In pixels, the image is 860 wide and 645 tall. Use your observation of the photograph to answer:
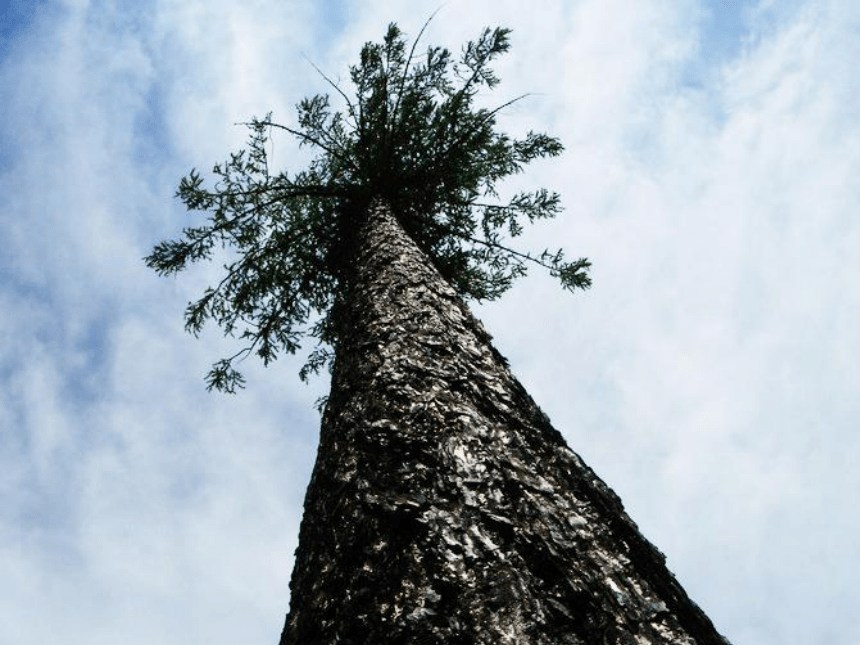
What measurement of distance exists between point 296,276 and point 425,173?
198 centimetres

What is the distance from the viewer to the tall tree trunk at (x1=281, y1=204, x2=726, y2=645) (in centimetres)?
125

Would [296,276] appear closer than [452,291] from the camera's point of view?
No

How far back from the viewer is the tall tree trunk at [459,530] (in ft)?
4.10

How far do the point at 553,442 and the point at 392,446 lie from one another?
0.60 metres

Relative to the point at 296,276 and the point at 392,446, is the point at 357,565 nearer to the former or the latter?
the point at 392,446

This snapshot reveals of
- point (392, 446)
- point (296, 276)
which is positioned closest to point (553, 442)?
point (392, 446)

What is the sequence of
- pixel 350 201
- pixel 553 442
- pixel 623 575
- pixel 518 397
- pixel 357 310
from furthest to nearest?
pixel 350 201, pixel 357 310, pixel 518 397, pixel 553 442, pixel 623 575

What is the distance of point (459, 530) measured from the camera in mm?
1442

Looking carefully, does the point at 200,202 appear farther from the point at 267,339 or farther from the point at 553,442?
the point at 553,442

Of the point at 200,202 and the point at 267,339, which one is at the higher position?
the point at 200,202

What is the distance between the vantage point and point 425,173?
678cm

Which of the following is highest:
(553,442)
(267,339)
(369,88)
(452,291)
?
(369,88)

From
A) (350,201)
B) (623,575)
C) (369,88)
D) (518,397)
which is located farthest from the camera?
(369,88)

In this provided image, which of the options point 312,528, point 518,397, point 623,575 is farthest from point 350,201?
point 623,575
